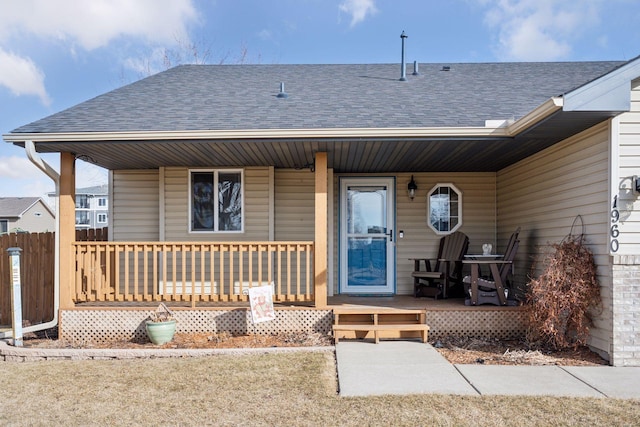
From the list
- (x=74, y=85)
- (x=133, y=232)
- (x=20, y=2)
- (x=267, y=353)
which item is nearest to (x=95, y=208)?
(x=74, y=85)

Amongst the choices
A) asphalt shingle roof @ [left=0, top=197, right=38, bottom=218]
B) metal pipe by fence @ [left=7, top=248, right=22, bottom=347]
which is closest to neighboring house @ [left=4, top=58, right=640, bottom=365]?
metal pipe by fence @ [left=7, top=248, right=22, bottom=347]

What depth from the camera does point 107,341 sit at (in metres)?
5.84

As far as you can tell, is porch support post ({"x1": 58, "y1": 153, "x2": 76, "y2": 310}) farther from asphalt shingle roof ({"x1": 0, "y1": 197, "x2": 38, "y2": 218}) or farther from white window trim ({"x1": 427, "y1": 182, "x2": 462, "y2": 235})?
asphalt shingle roof ({"x1": 0, "y1": 197, "x2": 38, "y2": 218})

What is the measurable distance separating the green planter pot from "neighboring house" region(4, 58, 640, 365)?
52cm

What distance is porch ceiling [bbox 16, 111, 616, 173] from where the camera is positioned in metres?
5.39

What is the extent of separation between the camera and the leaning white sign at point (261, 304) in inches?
224

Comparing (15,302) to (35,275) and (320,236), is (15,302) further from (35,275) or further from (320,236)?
(320,236)

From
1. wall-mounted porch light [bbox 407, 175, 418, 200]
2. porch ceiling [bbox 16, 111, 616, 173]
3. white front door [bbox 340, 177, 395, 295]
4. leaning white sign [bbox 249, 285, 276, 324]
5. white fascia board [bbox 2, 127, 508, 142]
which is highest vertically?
white fascia board [bbox 2, 127, 508, 142]

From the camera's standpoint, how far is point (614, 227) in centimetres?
459

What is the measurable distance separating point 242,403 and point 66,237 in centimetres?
351

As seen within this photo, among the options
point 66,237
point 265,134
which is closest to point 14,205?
point 66,237

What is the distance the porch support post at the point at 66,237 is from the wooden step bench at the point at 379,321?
3331mm

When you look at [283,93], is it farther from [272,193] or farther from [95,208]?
[95,208]

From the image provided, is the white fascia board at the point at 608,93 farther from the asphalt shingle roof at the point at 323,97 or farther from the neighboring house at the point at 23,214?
the neighboring house at the point at 23,214
